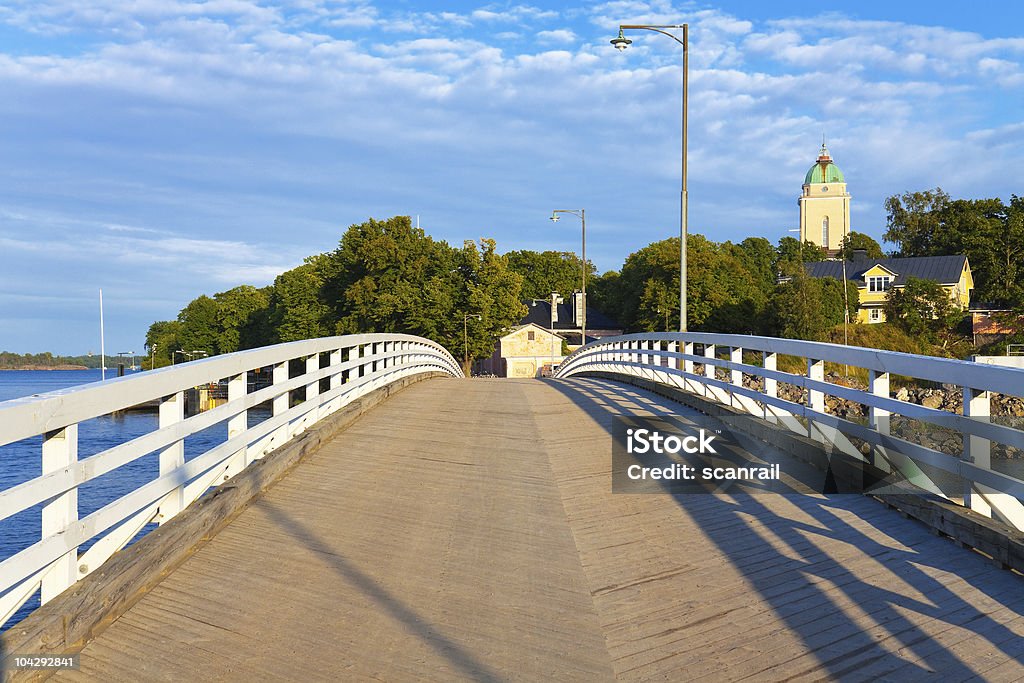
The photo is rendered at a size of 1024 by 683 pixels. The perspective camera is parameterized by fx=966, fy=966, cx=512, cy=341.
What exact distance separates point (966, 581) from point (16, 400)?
577cm

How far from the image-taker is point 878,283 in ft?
315

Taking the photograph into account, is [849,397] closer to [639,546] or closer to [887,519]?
[887,519]

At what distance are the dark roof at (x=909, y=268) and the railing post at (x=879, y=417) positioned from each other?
84.7 m

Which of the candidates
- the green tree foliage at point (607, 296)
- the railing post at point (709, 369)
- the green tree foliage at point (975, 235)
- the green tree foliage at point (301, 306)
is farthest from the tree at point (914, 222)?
the railing post at point (709, 369)

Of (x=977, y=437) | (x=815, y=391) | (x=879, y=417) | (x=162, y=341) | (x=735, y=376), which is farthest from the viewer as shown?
(x=162, y=341)

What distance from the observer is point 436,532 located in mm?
7637

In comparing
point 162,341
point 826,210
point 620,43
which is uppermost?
point 826,210

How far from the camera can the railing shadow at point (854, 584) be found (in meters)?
5.14

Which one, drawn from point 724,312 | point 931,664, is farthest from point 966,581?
point 724,312

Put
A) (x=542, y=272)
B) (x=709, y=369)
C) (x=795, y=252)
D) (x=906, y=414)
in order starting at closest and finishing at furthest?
(x=906, y=414) < (x=709, y=369) < (x=542, y=272) < (x=795, y=252)

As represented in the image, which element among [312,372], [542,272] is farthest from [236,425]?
[542,272]

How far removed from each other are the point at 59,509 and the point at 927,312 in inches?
3138

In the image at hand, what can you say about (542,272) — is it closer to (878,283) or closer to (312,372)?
(878,283)

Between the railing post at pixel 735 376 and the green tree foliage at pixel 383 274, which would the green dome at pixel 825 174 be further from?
the railing post at pixel 735 376
